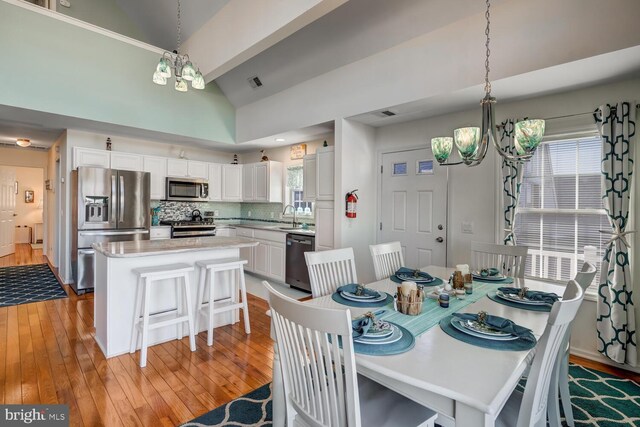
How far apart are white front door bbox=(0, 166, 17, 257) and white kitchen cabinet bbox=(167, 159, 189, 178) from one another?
4.85 m

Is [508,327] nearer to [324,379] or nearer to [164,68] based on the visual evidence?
[324,379]

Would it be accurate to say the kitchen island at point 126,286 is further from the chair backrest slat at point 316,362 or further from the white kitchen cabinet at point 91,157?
the white kitchen cabinet at point 91,157

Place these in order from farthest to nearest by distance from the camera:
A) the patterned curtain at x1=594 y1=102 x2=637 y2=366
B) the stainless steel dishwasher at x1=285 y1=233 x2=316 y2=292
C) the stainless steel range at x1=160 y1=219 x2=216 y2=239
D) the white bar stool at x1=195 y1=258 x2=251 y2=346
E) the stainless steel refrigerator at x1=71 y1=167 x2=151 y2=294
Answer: the stainless steel range at x1=160 y1=219 x2=216 y2=239
the stainless steel dishwasher at x1=285 y1=233 x2=316 y2=292
the stainless steel refrigerator at x1=71 y1=167 x2=151 y2=294
the white bar stool at x1=195 y1=258 x2=251 y2=346
the patterned curtain at x1=594 y1=102 x2=637 y2=366

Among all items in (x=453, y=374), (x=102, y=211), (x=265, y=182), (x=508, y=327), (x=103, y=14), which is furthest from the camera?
(x=265, y=182)

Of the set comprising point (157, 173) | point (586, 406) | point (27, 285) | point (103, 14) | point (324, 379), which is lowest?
point (586, 406)

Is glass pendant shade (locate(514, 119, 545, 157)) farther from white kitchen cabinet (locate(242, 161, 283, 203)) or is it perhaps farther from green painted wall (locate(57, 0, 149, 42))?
green painted wall (locate(57, 0, 149, 42))

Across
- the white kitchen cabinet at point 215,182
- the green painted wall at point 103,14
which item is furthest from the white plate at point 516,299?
the green painted wall at point 103,14

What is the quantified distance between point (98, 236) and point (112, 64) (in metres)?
2.47

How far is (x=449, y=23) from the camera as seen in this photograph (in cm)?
291

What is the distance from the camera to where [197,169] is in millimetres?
5930

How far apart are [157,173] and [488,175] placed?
5079 mm

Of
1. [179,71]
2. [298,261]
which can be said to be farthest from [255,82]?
[298,261]

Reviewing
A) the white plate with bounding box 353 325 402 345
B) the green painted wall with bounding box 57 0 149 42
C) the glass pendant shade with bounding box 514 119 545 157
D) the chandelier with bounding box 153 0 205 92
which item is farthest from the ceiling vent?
the white plate with bounding box 353 325 402 345

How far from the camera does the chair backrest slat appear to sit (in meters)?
1.02
